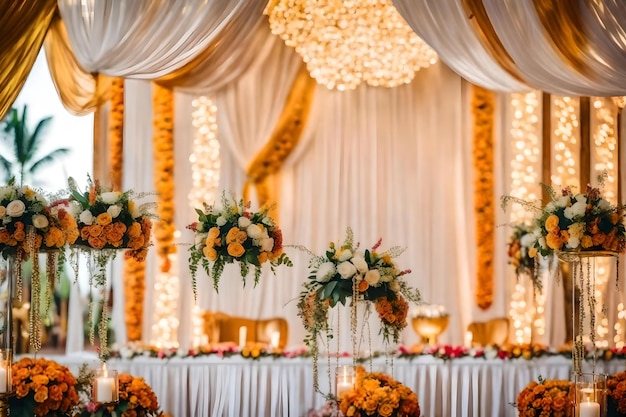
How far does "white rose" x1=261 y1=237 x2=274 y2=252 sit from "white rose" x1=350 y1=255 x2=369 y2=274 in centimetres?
72

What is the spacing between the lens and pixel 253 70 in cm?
981

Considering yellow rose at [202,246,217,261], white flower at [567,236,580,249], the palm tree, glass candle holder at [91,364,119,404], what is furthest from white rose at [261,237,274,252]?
the palm tree

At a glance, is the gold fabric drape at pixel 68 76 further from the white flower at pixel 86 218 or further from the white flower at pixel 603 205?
the white flower at pixel 603 205

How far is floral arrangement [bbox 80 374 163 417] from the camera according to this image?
23.5 feet

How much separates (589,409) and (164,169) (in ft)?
14.7

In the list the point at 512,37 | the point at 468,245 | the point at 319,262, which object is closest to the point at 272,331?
the point at 468,245

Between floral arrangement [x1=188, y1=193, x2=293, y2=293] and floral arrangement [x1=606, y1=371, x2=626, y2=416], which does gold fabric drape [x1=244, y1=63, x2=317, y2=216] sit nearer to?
floral arrangement [x1=188, y1=193, x2=293, y2=293]

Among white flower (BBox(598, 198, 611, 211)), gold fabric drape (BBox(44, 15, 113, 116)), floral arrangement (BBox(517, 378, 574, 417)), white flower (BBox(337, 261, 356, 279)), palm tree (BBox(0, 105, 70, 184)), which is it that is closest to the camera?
white flower (BBox(337, 261, 356, 279))

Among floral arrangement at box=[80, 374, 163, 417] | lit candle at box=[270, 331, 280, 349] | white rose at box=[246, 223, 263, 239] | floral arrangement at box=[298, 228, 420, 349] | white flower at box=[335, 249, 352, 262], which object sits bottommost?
floral arrangement at box=[80, 374, 163, 417]

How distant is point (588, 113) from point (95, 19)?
431 cm

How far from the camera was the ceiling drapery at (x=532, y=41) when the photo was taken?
8.52 metres

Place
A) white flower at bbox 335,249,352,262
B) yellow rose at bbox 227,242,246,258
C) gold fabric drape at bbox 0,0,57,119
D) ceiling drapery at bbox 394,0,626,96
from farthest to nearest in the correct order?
gold fabric drape at bbox 0,0,57,119, ceiling drapery at bbox 394,0,626,96, yellow rose at bbox 227,242,246,258, white flower at bbox 335,249,352,262

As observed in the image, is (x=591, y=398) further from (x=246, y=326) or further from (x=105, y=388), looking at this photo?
(x=246, y=326)

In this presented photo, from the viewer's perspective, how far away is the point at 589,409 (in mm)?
6754
